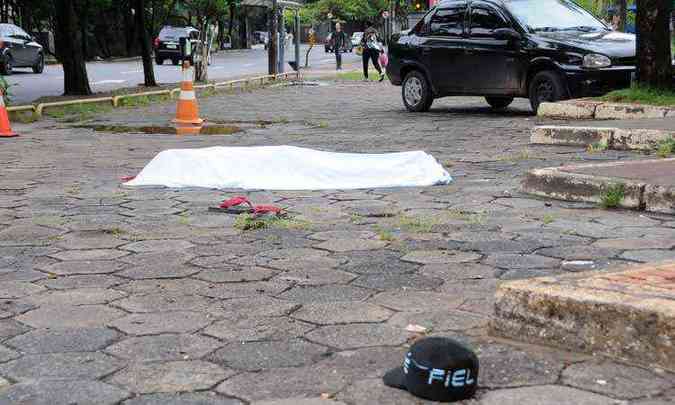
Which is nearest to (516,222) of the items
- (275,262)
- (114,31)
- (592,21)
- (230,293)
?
(275,262)

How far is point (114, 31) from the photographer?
168 ft

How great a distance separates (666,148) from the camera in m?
8.11

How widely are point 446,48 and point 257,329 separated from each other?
32.2 ft

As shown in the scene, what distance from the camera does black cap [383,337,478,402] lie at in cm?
275

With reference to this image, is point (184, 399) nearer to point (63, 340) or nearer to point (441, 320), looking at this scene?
point (63, 340)

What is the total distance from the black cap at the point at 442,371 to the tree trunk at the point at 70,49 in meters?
15.6

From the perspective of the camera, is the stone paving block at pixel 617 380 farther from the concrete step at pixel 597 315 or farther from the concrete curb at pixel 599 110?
the concrete curb at pixel 599 110

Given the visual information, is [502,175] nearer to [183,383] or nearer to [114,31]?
[183,383]

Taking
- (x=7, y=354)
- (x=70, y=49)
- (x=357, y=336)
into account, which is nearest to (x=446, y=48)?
(x=70, y=49)

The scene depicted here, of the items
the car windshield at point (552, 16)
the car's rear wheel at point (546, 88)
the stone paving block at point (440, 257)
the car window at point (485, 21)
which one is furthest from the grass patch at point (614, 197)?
the car window at point (485, 21)

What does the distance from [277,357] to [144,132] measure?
8708mm

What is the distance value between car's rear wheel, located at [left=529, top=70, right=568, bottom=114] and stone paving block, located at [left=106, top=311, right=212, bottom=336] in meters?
8.53

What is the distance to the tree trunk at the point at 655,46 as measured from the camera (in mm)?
10945

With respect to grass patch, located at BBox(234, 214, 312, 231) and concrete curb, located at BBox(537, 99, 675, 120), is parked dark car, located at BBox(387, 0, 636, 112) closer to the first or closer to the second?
concrete curb, located at BBox(537, 99, 675, 120)
